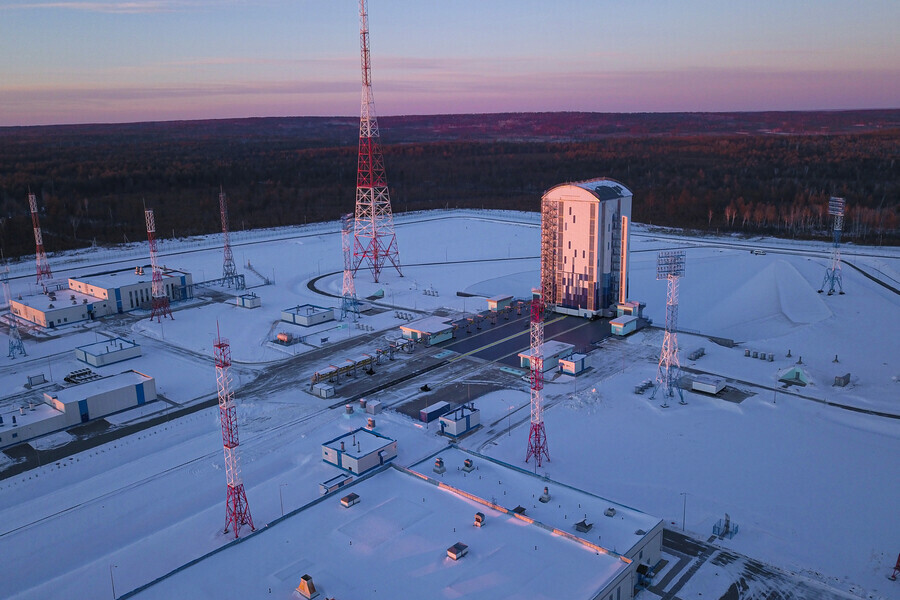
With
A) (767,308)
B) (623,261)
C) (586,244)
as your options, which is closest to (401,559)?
(586,244)

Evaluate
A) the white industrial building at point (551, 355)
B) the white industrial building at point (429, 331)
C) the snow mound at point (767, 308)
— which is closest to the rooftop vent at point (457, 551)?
the white industrial building at point (551, 355)

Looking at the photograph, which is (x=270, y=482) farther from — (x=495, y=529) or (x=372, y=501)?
(x=495, y=529)

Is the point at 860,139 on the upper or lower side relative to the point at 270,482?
upper

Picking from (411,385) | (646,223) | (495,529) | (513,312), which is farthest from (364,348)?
(646,223)

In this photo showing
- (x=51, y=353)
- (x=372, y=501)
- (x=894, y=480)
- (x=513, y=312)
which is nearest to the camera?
(x=372, y=501)

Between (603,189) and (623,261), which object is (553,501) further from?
(603,189)

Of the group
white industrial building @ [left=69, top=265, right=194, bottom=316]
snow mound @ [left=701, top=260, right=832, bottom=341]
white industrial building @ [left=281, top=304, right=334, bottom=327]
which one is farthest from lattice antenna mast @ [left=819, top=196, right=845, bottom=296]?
white industrial building @ [left=69, top=265, right=194, bottom=316]

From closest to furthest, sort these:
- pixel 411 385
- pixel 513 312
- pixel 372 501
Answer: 1. pixel 372 501
2. pixel 411 385
3. pixel 513 312
